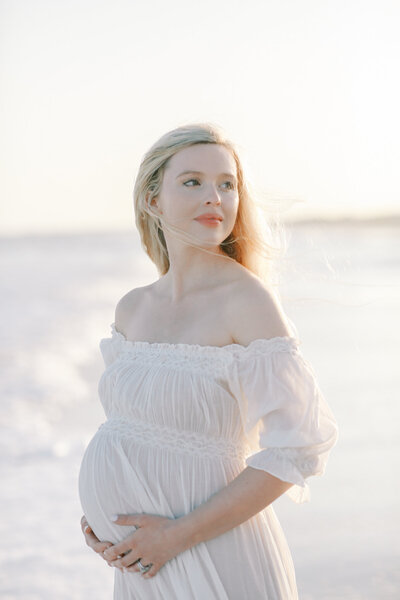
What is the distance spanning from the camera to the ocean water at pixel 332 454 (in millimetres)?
4141

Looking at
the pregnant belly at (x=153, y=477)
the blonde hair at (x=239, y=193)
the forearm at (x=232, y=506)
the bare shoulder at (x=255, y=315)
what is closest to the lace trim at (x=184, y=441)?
the pregnant belly at (x=153, y=477)

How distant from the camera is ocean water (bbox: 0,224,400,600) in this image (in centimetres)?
414

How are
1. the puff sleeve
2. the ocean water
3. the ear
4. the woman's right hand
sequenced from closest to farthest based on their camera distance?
the puff sleeve < the woman's right hand < the ear < the ocean water

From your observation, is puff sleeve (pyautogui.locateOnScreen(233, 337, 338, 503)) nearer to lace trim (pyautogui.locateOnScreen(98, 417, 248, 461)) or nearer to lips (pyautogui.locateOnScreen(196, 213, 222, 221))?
lace trim (pyautogui.locateOnScreen(98, 417, 248, 461))

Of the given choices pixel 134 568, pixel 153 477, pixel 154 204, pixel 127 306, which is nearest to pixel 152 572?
pixel 134 568

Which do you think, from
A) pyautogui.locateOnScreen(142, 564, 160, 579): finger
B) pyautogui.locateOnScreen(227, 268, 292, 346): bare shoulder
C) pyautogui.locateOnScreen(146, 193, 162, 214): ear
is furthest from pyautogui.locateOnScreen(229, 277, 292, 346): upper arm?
pyautogui.locateOnScreen(142, 564, 160, 579): finger

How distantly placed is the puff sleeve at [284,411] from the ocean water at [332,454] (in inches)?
14.9

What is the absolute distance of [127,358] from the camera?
8.22 ft

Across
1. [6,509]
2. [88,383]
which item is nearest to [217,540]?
[6,509]

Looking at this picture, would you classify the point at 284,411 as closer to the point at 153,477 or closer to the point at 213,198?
the point at 153,477

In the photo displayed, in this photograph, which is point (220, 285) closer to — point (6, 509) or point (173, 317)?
point (173, 317)

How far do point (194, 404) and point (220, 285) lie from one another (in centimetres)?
35

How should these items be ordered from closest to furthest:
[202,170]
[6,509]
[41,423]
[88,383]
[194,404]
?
1. [194,404]
2. [202,170]
3. [6,509]
4. [41,423]
5. [88,383]

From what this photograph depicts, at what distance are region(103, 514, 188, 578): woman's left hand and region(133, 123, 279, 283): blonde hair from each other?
2.52ft
